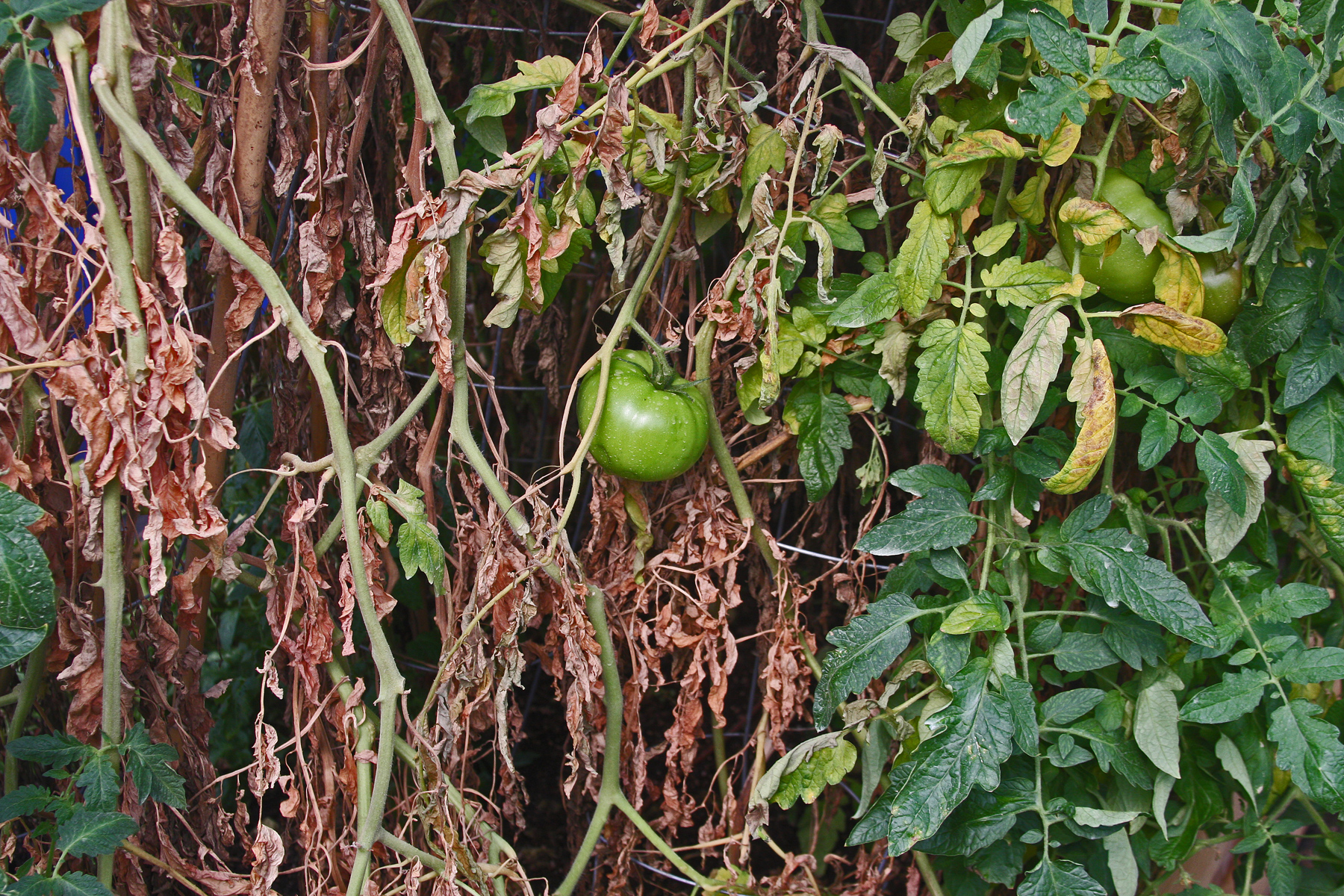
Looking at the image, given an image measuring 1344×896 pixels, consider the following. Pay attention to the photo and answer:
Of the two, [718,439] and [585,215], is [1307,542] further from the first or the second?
[585,215]

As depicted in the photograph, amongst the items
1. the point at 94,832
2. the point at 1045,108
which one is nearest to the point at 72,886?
the point at 94,832

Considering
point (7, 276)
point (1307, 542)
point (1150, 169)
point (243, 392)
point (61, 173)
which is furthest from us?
point (61, 173)

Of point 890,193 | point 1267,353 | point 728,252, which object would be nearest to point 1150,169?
point 1267,353

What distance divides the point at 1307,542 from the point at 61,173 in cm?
206

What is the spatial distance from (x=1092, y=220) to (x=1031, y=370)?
0.15 meters

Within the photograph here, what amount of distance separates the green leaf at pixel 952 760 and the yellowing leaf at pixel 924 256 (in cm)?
36

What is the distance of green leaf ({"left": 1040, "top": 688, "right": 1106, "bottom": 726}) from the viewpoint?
0.90 m

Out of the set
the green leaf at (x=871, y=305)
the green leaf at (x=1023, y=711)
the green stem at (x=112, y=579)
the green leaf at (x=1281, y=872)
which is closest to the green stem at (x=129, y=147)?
the green stem at (x=112, y=579)

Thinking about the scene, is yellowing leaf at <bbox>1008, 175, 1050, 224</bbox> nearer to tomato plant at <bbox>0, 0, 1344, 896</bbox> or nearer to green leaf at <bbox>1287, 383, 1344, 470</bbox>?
tomato plant at <bbox>0, 0, 1344, 896</bbox>

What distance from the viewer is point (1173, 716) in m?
0.90

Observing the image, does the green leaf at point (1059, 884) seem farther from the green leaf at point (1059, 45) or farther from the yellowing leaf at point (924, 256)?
the green leaf at point (1059, 45)

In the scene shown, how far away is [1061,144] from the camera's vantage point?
2.77ft

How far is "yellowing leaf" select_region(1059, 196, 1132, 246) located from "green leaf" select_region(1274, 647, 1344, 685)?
0.44 meters

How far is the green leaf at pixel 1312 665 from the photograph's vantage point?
846 millimetres
